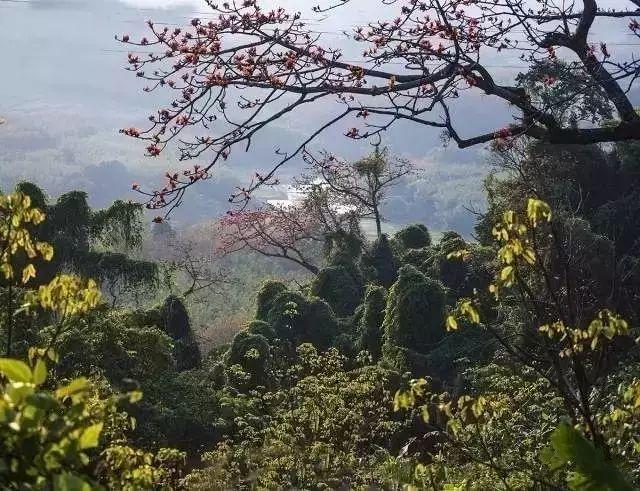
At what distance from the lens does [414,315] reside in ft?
49.3

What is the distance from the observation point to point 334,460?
9312 mm

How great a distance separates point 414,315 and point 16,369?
13.9 m

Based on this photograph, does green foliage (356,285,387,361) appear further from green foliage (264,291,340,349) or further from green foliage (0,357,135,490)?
green foliage (0,357,135,490)

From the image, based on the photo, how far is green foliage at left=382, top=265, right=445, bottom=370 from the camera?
1502 cm

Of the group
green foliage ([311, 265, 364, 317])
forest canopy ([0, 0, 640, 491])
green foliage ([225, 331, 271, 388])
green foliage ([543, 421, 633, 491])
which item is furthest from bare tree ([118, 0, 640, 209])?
green foliage ([311, 265, 364, 317])

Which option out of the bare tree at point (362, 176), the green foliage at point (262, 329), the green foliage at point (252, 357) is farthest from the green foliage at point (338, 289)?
the green foliage at point (252, 357)

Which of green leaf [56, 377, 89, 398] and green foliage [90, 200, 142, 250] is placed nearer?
green leaf [56, 377, 89, 398]

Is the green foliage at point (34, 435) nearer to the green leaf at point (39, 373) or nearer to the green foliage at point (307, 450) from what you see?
the green leaf at point (39, 373)

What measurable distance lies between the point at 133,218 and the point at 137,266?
3.82 ft

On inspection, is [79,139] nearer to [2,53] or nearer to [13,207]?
[2,53]

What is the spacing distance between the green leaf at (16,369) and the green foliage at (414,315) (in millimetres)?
13664

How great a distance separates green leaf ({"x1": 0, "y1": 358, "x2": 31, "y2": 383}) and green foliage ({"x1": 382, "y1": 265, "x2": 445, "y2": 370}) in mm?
13664

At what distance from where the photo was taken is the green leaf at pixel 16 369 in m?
1.45

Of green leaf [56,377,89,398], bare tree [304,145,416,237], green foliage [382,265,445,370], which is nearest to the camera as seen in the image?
green leaf [56,377,89,398]
